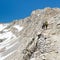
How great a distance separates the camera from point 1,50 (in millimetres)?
64375

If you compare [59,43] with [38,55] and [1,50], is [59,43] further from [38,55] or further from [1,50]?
[1,50]

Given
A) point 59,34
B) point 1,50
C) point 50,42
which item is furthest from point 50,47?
point 1,50

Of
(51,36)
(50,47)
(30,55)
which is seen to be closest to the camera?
(50,47)

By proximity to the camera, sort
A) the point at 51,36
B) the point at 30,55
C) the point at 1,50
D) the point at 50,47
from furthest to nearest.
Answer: the point at 1,50 < the point at 30,55 < the point at 51,36 < the point at 50,47

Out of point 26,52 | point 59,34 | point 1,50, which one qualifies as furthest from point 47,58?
point 1,50

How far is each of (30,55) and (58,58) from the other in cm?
465

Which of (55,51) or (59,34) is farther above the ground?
(59,34)

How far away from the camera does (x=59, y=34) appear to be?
17.4 meters

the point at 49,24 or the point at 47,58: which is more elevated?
the point at 49,24

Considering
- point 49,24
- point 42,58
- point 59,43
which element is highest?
point 49,24

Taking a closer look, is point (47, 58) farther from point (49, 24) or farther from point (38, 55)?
point (49, 24)

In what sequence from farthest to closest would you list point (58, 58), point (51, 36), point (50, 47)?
point (51, 36) → point (50, 47) → point (58, 58)

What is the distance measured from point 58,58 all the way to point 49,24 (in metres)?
5.69

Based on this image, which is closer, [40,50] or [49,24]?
[40,50]
